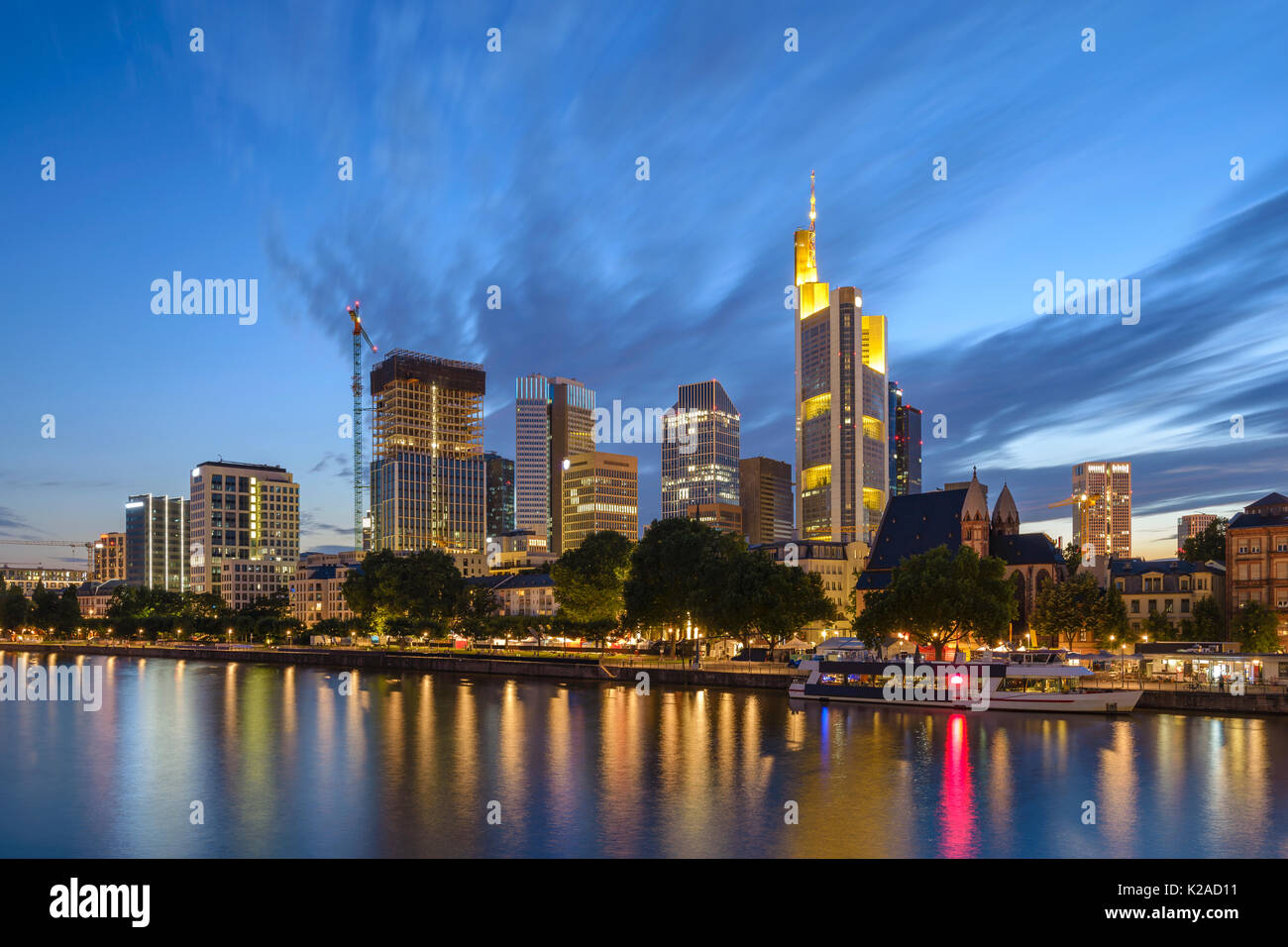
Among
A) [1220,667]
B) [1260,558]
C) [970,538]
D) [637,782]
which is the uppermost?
[970,538]

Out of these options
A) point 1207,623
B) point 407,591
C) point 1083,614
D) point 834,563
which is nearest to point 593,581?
point 407,591

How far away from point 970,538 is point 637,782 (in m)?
108

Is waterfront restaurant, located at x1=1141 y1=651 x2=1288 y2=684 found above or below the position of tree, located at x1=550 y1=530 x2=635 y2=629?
below

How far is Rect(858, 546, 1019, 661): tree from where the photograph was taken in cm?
9238

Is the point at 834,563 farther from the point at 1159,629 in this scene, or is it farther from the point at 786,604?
the point at 1159,629

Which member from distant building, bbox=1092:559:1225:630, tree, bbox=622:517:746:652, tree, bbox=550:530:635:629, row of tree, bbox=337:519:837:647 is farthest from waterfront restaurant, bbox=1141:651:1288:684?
tree, bbox=550:530:635:629

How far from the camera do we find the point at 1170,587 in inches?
4744

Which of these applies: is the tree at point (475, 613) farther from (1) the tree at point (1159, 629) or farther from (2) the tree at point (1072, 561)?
(1) the tree at point (1159, 629)

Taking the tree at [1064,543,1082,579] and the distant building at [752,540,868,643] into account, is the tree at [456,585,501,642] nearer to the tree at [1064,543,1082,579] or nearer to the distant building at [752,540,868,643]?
the distant building at [752,540,868,643]

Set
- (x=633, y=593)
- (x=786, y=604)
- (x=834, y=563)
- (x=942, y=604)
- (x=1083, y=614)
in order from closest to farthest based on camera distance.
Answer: (x=942, y=604)
(x=1083, y=614)
(x=786, y=604)
(x=633, y=593)
(x=834, y=563)

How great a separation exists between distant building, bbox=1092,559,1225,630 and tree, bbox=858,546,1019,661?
3321cm

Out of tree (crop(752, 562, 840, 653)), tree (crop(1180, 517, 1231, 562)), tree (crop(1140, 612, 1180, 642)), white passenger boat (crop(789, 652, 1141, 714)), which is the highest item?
tree (crop(1180, 517, 1231, 562))

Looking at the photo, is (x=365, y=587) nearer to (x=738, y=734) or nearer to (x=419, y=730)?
(x=419, y=730)
